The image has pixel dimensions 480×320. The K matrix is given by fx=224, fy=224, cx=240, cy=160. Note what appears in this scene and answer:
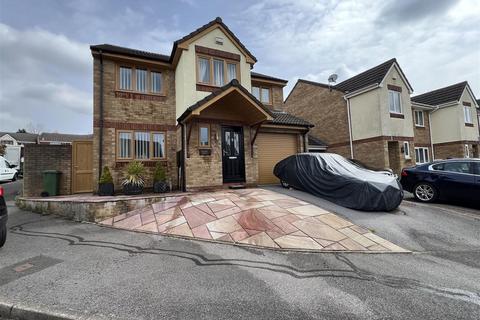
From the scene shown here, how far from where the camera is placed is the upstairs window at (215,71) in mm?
9952

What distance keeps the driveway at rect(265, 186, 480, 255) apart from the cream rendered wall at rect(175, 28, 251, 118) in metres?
6.07

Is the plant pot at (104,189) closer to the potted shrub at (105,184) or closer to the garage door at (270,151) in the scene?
the potted shrub at (105,184)

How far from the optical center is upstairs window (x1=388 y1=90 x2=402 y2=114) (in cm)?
1575

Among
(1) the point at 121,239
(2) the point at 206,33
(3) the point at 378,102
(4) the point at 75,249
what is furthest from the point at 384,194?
(3) the point at 378,102

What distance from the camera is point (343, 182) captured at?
7.47 m

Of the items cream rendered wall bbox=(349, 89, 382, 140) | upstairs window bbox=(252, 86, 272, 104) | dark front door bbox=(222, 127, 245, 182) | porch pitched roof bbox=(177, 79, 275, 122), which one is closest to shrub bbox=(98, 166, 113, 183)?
porch pitched roof bbox=(177, 79, 275, 122)

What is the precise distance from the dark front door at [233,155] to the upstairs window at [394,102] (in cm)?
1212

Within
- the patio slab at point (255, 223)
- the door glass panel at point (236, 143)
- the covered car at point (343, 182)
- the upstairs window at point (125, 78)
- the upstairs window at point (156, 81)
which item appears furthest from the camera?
the upstairs window at point (156, 81)

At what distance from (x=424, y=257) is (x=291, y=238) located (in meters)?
2.58

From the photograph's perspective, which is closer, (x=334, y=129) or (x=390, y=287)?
(x=390, y=287)

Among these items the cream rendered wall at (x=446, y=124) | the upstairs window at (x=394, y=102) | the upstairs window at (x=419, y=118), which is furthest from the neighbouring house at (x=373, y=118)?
the cream rendered wall at (x=446, y=124)

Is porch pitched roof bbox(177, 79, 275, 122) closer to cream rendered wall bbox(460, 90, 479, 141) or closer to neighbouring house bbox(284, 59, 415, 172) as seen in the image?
neighbouring house bbox(284, 59, 415, 172)

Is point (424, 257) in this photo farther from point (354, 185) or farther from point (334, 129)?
point (334, 129)

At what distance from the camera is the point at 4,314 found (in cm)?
266
